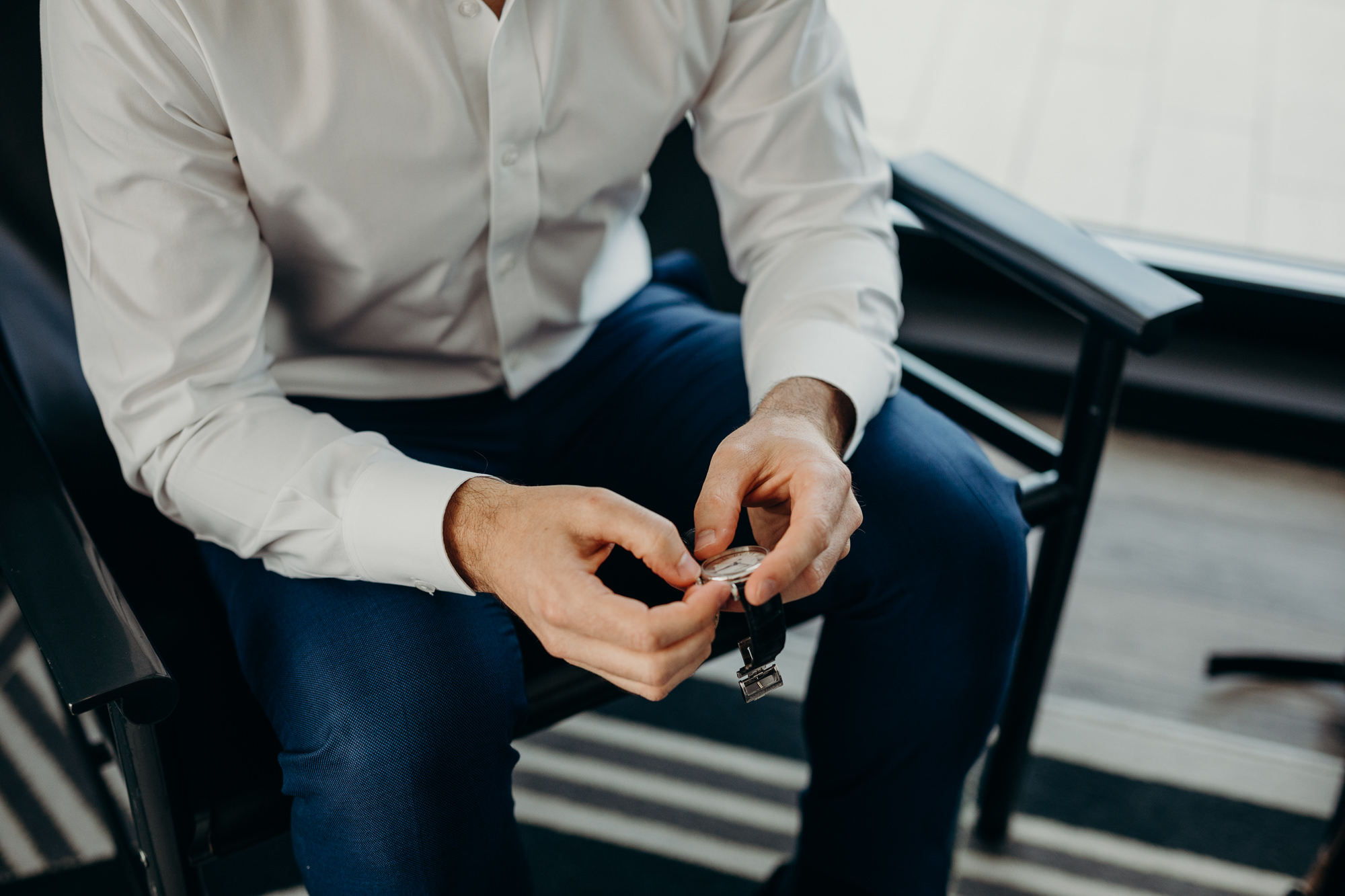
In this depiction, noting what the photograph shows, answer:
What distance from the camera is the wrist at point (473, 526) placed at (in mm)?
763

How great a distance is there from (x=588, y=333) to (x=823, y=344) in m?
0.30

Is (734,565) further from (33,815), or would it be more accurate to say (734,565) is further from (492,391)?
(33,815)

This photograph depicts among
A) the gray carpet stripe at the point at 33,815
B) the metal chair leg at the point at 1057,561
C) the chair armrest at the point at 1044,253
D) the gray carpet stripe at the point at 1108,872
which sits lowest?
the gray carpet stripe at the point at 1108,872

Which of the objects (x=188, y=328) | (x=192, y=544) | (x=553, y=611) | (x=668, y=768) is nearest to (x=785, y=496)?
(x=553, y=611)

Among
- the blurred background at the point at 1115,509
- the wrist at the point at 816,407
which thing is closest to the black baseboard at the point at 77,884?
the blurred background at the point at 1115,509

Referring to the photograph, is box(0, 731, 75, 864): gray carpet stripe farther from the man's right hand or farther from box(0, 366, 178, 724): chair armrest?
the man's right hand

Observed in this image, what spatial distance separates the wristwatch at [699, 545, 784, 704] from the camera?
2.28 ft

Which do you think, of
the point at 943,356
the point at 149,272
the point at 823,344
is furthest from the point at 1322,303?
the point at 149,272

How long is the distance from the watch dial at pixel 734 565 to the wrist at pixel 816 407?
184 millimetres

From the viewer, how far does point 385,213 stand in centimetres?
88

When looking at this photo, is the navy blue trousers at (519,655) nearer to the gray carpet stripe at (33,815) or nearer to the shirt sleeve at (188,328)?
the shirt sleeve at (188,328)

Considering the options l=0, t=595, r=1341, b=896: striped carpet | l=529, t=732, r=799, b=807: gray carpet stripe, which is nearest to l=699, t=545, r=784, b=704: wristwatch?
l=0, t=595, r=1341, b=896: striped carpet

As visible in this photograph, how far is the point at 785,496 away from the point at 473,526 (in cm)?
24

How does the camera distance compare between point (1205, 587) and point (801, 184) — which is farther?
point (1205, 587)
